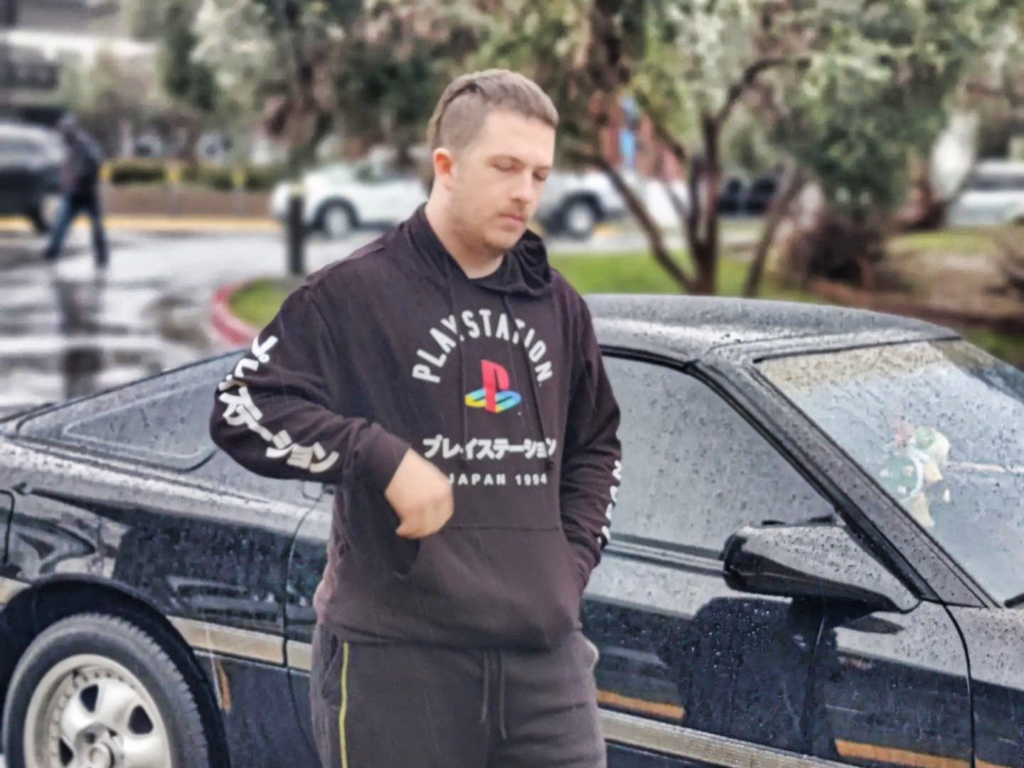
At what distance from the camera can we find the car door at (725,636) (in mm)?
2875

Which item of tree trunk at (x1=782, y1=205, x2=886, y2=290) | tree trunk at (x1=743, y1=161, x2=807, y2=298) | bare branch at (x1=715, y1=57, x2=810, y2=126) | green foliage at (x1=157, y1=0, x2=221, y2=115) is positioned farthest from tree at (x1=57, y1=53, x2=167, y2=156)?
bare branch at (x1=715, y1=57, x2=810, y2=126)

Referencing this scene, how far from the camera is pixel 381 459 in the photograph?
7.49 ft

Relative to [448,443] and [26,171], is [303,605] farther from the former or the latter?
[26,171]

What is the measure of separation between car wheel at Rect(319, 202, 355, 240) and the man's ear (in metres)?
26.7

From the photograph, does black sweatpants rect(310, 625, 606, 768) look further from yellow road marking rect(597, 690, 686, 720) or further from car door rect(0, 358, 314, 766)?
car door rect(0, 358, 314, 766)

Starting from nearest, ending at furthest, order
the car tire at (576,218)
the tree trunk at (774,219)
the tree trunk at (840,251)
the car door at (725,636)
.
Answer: the car door at (725,636) < the tree trunk at (774,219) < the tree trunk at (840,251) < the car tire at (576,218)

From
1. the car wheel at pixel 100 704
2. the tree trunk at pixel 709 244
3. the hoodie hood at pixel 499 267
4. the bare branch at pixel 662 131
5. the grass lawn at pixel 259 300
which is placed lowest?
the grass lawn at pixel 259 300

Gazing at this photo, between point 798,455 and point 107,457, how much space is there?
1.82m

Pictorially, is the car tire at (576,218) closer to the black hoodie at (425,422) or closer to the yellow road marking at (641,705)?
the yellow road marking at (641,705)

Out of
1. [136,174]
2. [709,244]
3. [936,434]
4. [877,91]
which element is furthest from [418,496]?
[136,174]

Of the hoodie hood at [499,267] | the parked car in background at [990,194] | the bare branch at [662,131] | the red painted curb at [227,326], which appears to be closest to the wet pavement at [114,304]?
the red painted curb at [227,326]

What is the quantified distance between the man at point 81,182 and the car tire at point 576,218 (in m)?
12.9

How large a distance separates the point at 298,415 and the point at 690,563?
1145 millimetres

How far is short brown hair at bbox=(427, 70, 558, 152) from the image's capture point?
2.43 meters
